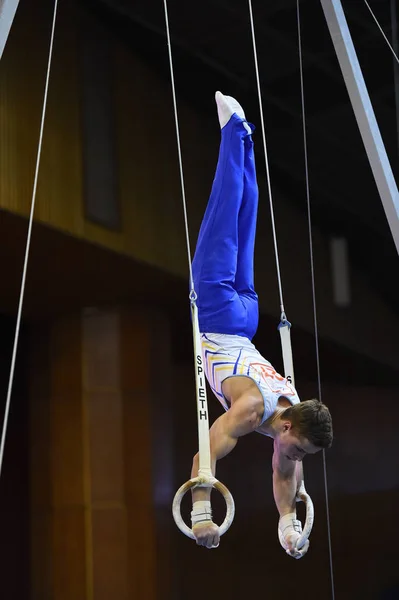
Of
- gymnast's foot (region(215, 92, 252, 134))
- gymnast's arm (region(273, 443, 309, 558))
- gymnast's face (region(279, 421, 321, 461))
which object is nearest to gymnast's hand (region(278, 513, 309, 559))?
gymnast's arm (region(273, 443, 309, 558))

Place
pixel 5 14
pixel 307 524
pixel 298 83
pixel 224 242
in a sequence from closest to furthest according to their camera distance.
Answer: pixel 307 524 < pixel 5 14 < pixel 224 242 < pixel 298 83

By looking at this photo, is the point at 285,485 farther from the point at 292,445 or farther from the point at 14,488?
the point at 14,488

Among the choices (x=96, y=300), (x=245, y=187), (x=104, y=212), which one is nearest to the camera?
(x=245, y=187)

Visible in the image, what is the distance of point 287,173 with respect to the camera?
672 cm

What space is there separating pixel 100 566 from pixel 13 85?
3.35 m

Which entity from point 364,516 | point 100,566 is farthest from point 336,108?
point 100,566

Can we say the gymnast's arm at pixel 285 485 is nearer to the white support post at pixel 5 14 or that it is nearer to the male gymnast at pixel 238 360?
the male gymnast at pixel 238 360

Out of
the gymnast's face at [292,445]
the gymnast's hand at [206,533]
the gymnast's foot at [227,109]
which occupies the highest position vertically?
the gymnast's foot at [227,109]

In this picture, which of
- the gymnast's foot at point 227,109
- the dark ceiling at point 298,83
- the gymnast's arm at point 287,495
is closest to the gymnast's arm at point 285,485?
the gymnast's arm at point 287,495

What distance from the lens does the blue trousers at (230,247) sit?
3.43m

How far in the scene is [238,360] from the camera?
3.30 meters

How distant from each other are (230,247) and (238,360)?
48 centimetres

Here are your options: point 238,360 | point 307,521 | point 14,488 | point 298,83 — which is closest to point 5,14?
point 238,360

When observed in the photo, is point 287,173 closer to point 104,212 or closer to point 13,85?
point 104,212
